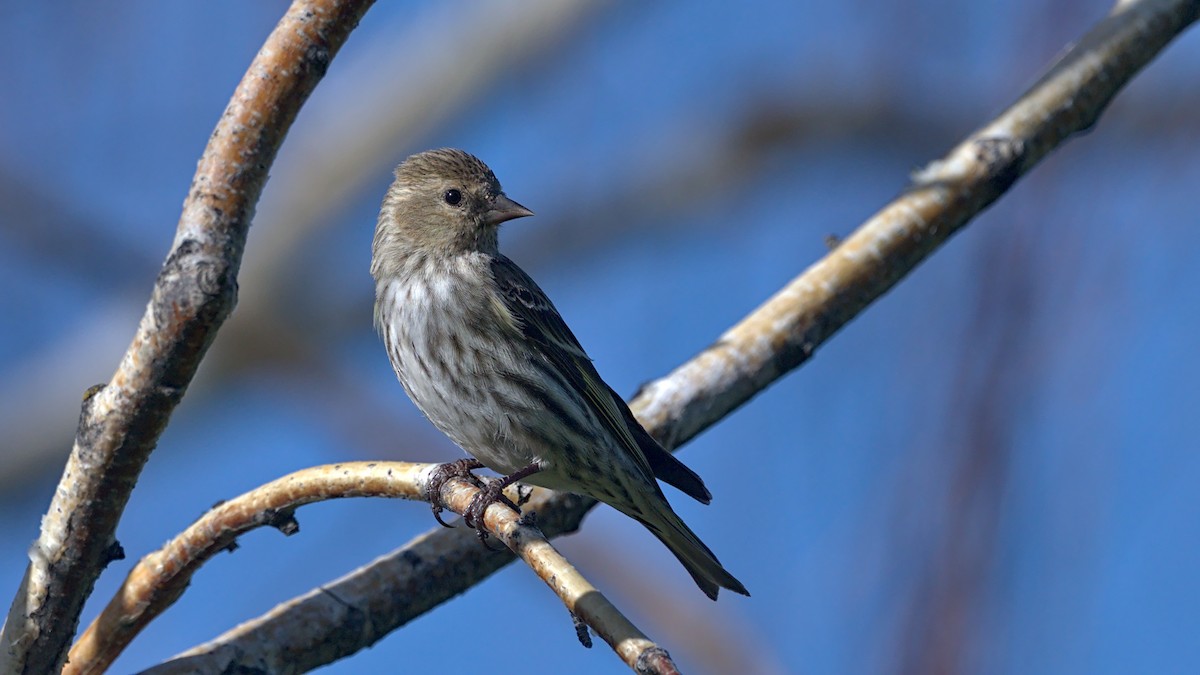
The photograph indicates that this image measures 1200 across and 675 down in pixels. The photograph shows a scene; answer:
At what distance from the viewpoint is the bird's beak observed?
17.2ft

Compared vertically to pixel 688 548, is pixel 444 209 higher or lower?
higher

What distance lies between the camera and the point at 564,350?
4.97 metres

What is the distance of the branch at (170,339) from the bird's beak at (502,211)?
2.01 metres

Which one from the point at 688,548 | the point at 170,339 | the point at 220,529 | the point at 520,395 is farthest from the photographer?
the point at 520,395

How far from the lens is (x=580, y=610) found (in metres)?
2.81

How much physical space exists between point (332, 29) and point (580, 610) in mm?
1525

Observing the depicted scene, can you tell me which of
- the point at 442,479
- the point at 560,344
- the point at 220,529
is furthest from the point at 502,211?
the point at 220,529

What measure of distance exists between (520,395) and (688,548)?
796 millimetres

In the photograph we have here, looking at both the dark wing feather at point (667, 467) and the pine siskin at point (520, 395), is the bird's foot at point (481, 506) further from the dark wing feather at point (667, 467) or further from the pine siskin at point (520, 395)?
the dark wing feather at point (667, 467)

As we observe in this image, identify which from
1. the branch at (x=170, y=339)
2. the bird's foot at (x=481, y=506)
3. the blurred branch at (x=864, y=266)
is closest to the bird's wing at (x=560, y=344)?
the blurred branch at (x=864, y=266)

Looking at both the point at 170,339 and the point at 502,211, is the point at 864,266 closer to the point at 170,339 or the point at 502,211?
the point at 502,211

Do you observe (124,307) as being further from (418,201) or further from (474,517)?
(474,517)

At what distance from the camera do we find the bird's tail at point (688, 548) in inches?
172

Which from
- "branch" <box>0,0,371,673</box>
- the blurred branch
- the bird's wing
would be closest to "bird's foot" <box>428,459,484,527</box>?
the blurred branch
